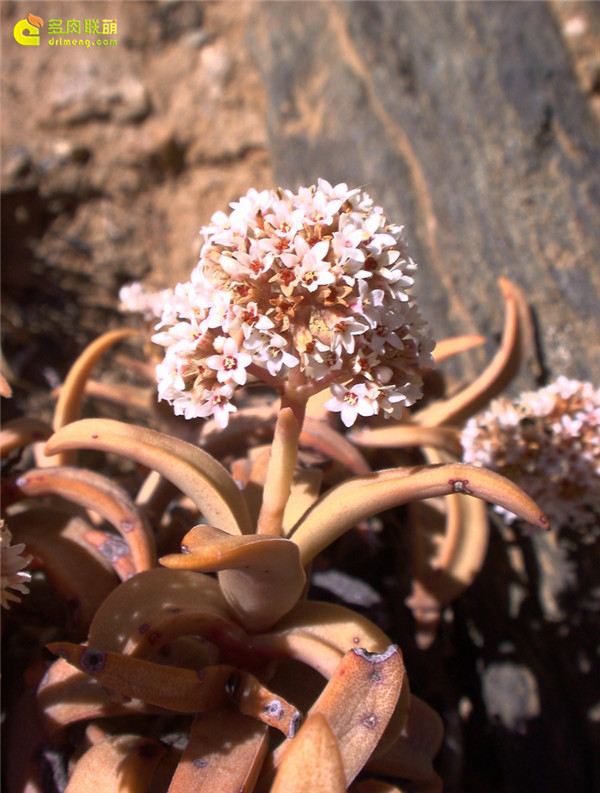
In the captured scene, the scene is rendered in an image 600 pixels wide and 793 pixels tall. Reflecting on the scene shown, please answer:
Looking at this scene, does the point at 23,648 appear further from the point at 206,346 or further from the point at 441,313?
the point at 441,313

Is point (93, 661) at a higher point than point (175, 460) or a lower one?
lower

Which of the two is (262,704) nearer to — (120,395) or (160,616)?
(160,616)

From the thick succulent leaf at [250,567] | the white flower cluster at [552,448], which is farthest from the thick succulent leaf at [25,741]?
the white flower cluster at [552,448]

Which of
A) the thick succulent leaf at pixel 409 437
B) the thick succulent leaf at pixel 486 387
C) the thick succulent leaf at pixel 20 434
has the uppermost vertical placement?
the thick succulent leaf at pixel 20 434

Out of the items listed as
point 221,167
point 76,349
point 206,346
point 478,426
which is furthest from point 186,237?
point 206,346

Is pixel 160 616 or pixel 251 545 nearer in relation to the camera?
pixel 251 545

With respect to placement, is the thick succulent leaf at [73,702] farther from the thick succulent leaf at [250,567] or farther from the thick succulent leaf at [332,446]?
the thick succulent leaf at [332,446]

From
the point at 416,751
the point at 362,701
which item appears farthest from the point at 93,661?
the point at 416,751

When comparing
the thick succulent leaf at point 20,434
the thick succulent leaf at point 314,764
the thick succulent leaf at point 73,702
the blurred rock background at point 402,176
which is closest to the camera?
the thick succulent leaf at point 314,764
